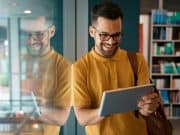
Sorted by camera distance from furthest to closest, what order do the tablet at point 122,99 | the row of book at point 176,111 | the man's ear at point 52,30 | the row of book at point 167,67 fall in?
the row of book at point 176,111, the row of book at point 167,67, the man's ear at point 52,30, the tablet at point 122,99

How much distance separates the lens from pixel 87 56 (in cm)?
181

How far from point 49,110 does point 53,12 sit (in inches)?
25.4

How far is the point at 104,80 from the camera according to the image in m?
1.77

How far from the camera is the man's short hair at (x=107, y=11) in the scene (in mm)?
1732

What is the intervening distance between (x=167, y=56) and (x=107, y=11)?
4515 mm

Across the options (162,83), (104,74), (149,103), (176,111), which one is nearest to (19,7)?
(104,74)

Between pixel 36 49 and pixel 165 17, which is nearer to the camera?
pixel 36 49

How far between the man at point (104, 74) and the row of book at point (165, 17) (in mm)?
4311

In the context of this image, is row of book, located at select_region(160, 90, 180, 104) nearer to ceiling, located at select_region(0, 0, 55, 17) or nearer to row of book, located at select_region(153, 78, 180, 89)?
row of book, located at select_region(153, 78, 180, 89)

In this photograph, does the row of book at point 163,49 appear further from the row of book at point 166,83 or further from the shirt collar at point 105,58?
the shirt collar at point 105,58

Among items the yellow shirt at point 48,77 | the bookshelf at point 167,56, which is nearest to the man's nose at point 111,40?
the yellow shirt at point 48,77

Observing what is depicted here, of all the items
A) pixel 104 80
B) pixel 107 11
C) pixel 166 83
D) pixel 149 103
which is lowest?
pixel 166 83

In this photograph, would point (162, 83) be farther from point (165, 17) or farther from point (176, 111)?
point (165, 17)

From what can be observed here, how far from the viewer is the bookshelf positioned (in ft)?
19.3
